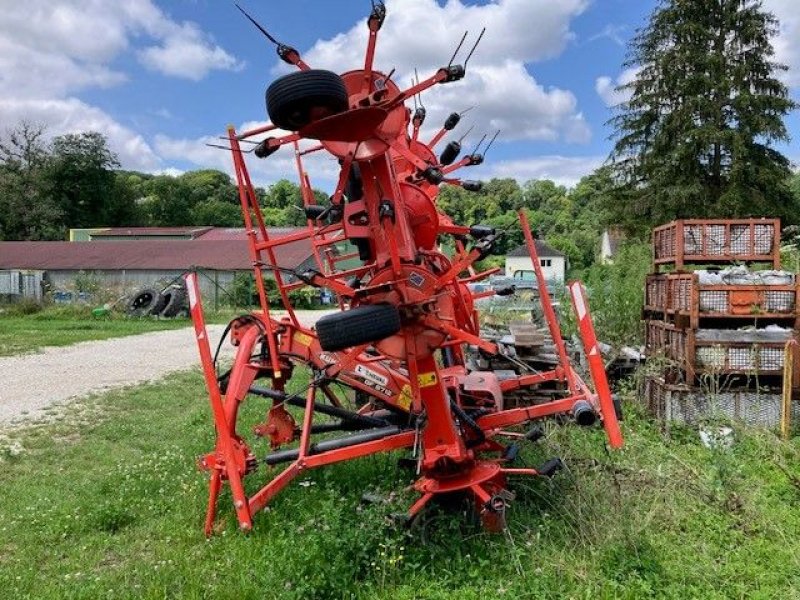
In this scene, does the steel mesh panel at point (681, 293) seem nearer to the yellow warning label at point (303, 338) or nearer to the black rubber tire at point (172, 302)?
the yellow warning label at point (303, 338)

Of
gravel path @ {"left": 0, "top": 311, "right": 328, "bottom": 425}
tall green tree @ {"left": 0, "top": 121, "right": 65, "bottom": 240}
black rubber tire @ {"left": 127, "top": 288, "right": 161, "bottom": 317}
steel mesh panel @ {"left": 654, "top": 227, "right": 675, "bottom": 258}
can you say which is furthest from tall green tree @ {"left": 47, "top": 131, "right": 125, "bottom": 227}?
steel mesh panel @ {"left": 654, "top": 227, "right": 675, "bottom": 258}

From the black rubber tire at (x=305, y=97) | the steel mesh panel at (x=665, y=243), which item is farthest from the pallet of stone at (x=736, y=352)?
the black rubber tire at (x=305, y=97)

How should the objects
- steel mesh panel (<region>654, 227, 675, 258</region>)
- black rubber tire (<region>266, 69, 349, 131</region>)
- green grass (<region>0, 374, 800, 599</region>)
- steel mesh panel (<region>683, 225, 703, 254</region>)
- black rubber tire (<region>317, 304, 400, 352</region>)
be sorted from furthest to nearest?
steel mesh panel (<region>654, 227, 675, 258</region>), steel mesh panel (<region>683, 225, 703, 254</region>), green grass (<region>0, 374, 800, 599</region>), black rubber tire (<region>317, 304, 400, 352</region>), black rubber tire (<region>266, 69, 349, 131</region>)

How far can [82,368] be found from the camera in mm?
14219

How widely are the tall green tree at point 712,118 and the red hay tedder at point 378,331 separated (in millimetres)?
22146

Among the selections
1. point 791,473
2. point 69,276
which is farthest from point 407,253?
point 69,276

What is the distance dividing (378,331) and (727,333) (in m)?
5.16

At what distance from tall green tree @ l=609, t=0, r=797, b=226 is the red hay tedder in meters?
22.1

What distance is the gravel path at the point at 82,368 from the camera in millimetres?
10836

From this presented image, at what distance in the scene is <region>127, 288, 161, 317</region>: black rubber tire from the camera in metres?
27.7

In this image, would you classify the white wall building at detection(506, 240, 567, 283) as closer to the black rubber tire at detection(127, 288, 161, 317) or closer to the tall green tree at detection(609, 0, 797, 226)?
the tall green tree at detection(609, 0, 797, 226)

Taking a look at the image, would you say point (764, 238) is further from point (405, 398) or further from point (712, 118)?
point (712, 118)

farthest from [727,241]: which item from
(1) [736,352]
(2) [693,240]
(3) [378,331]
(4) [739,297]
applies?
(3) [378,331]

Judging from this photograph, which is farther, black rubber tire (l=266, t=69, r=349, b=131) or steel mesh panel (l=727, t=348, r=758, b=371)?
steel mesh panel (l=727, t=348, r=758, b=371)
